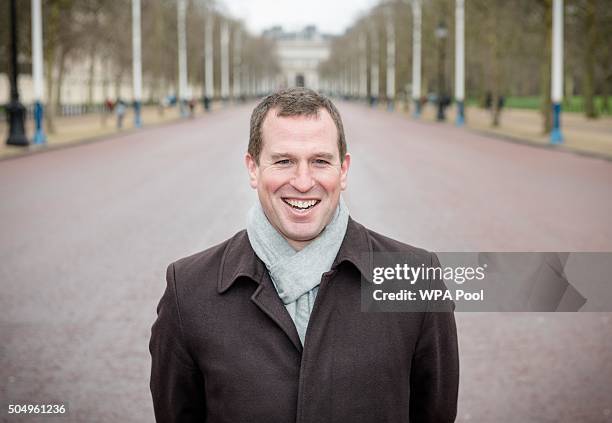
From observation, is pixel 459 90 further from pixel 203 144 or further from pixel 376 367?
pixel 376 367

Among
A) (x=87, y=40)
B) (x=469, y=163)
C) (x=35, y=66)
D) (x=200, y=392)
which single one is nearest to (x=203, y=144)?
(x=35, y=66)

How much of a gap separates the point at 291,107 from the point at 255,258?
15.9 inches

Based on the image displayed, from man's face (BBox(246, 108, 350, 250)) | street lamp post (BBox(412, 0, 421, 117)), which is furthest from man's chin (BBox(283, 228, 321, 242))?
street lamp post (BBox(412, 0, 421, 117))

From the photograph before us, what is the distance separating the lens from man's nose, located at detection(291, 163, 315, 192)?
104 inches

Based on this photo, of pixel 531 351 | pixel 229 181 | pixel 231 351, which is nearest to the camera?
pixel 231 351

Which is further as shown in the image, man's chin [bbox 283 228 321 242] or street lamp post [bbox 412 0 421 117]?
street lamp post [bbox 412 0 421 117]

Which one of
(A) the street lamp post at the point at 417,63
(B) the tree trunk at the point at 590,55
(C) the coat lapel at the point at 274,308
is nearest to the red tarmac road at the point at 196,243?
(C) the coat lapel at the point at 274,308

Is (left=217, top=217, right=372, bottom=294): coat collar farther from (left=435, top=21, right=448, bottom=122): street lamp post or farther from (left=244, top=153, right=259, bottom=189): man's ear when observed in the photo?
(left=435, top=21, right=448, bottom=122): street lamp post

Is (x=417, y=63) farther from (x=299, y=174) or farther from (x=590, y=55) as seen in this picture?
(x=299, y=174)

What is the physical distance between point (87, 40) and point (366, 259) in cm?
5214

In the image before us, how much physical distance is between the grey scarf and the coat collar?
0.07 ft

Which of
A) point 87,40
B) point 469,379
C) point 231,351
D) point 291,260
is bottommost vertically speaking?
point 469,379

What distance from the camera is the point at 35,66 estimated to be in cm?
2920

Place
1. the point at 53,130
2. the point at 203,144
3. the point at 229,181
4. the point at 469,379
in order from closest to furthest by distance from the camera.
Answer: the point at 469,379, the point at 229,181, the point at 203,144, the point at 53,130
